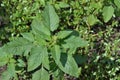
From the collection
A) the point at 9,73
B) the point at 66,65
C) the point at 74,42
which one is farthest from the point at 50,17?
the point at 9,73

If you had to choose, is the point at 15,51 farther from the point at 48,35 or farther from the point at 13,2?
the point at 13,2

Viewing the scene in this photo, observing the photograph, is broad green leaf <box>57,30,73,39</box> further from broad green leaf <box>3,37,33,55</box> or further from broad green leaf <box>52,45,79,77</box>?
broad green leaf <box>3,37,33,55</box>

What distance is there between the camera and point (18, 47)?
7.64ft

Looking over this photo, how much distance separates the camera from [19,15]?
142 inches

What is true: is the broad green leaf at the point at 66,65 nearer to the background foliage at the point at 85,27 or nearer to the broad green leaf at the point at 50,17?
the broad green leaf at the point at 50,17

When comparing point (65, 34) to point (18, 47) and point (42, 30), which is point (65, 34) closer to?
point (42, 30)

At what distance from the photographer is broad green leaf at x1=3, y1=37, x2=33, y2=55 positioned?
7.60 feet

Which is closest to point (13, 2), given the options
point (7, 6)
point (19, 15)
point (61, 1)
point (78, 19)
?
point (7, 6)

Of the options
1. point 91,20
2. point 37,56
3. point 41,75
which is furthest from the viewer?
point 91,20

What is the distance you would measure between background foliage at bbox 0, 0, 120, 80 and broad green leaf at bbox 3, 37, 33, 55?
0.80m

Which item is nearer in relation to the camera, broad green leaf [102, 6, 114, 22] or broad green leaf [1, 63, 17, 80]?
broad green leaf [102, 6, 114, 22]

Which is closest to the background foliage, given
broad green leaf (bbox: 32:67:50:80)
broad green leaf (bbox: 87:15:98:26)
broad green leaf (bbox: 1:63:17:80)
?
broad green leaf (bbox: 87:15:98:26)

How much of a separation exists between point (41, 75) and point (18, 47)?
298 mm

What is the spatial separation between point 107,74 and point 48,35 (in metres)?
1.10
